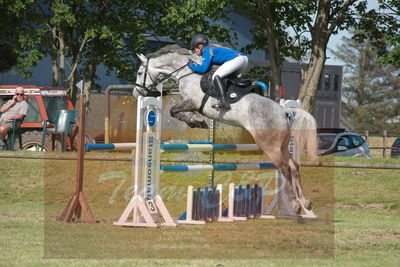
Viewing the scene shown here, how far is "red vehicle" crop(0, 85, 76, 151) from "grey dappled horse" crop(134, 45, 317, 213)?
7.03m

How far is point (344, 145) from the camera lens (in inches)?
817

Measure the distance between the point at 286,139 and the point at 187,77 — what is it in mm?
1469

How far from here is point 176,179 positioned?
43.6 ft

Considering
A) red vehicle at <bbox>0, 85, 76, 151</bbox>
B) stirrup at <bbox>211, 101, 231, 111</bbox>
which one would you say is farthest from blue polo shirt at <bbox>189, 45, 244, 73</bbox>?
red vehicle at <bbox>0, 85, 76, 151</bbox>

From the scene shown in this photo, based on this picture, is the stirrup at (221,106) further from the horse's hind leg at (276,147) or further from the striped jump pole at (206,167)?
the striped jump pole at (206,167)

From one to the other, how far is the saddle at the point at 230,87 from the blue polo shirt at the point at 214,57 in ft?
0.38

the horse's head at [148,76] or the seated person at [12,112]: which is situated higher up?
the horse's head at [148,76]

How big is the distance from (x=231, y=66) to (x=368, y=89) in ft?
193

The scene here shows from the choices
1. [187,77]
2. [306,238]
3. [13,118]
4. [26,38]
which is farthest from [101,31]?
[306,238]

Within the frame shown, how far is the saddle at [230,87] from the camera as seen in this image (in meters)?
8.96

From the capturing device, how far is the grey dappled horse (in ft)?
29.7

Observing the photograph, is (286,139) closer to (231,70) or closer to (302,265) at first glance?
(231,70)

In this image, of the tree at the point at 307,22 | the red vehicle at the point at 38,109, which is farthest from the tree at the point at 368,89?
the red vehicle at the point at 38,109

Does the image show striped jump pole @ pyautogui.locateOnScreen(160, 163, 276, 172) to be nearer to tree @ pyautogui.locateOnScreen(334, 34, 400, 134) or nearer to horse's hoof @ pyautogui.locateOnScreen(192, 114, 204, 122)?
horse's hoof @ pyautogui.locateOnScreen(192, 114, 204, 122)
